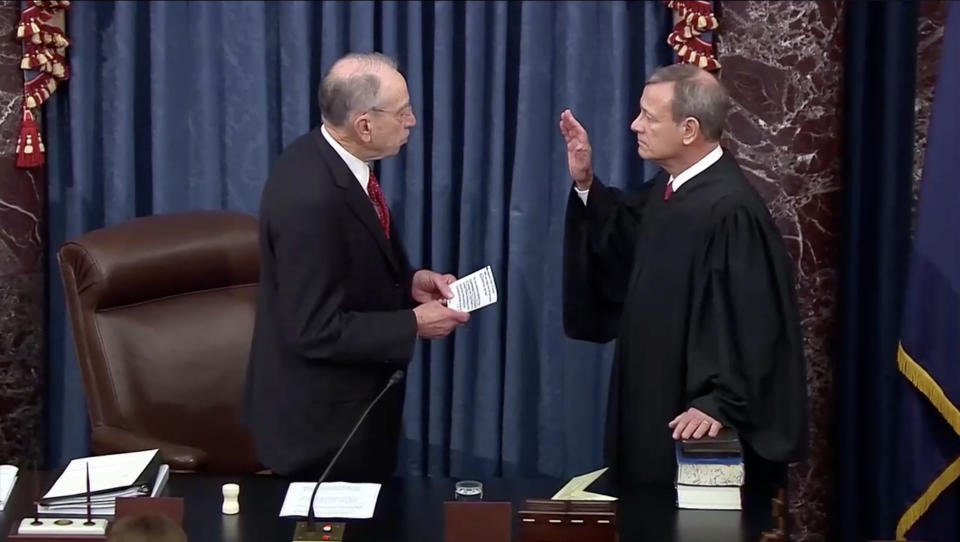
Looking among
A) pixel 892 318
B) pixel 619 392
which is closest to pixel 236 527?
pixel 619 392

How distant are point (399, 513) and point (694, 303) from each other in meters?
1.00

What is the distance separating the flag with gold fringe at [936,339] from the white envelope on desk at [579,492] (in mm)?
Result: 1304

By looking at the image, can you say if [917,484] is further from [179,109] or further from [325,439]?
[179,109]

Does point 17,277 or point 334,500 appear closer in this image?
point 334,500

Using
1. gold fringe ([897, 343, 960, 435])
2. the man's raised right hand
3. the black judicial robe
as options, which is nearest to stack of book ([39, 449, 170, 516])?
the black judicial robe

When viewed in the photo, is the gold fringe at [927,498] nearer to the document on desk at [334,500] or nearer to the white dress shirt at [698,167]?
the white dress shirt at [698,167]

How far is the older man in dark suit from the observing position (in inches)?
136

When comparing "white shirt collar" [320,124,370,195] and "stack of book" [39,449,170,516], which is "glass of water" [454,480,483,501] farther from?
"white shirt collar" [320,124,370,195]

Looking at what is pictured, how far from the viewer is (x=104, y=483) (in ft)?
10.4

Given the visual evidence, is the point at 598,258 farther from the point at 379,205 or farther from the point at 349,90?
the point at 349,90

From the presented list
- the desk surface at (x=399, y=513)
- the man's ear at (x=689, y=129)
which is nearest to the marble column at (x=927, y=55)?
the man's ear at (x=689, y=129)

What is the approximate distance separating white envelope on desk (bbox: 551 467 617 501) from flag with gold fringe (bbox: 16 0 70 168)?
2.18m

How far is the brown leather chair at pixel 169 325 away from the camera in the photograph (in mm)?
4121

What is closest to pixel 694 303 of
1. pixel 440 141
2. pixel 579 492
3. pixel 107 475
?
pixel 579 492
